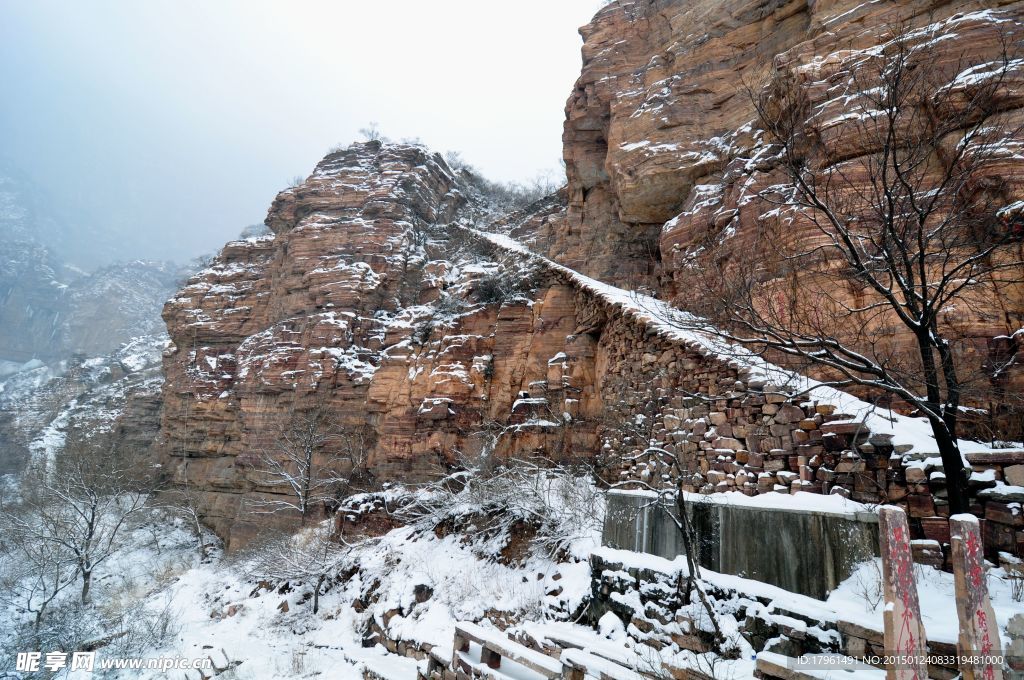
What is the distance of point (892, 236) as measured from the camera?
4.50 m

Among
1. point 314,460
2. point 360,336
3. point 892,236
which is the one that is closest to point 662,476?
point 892,236

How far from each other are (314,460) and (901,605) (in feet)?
53.8

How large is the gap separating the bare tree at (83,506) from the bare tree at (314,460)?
394 centimetres

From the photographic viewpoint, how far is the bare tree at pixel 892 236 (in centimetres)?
452

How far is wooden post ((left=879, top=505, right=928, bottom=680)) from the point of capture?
2570mm

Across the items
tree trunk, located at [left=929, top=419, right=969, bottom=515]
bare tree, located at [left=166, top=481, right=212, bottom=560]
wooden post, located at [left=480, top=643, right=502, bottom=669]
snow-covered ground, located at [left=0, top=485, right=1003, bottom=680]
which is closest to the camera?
tree trunk, located at [left=929, top=419, right=969, bottom=515]

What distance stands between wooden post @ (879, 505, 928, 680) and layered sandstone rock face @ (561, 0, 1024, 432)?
127 inches

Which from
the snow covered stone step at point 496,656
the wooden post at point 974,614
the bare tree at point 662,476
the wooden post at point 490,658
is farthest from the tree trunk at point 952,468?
the wooden post at point 490,658

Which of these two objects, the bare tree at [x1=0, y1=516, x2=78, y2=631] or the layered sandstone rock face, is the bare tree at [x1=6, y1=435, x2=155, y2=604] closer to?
the bare tree at [x1=0, y1=516, x2=78, y2=631]

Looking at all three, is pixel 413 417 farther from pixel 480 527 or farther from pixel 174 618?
pixel 174 618

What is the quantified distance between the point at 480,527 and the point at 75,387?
34.7m

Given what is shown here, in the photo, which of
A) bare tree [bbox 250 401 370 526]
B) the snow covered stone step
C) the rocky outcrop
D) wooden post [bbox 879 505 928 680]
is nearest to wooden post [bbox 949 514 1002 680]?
wooden post [bbox 879 505 928 680]

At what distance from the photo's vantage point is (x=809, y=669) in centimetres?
358

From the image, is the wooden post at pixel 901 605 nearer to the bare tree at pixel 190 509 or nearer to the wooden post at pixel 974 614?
the wooden post at pixel 974 614
